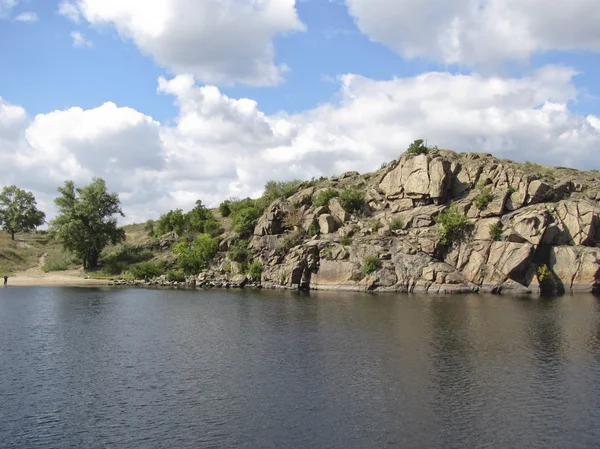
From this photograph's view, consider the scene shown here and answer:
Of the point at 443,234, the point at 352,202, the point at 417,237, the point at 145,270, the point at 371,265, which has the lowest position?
the point at 145,270

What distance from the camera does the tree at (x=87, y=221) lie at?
103m

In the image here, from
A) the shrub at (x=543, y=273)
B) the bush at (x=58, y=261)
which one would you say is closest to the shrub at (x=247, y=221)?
the bush at (x=58, y=261)

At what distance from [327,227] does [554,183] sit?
41.8 m

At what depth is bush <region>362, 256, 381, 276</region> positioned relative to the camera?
82000 millimetres

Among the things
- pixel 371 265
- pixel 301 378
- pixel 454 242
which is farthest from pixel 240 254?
pixel 301 378

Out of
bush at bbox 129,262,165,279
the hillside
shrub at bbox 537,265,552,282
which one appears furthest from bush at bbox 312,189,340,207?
shrub at bbox 537,265,552,282

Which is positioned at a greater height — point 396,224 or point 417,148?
point 417,148

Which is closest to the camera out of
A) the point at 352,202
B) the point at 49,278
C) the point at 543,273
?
the point at 543,273

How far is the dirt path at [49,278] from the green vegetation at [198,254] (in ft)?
49.5

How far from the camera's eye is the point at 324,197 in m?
98.6

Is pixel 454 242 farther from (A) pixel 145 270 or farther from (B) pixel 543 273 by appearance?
(A) pixel 145 270

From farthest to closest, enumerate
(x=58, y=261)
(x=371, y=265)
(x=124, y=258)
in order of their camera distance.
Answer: (x=124, y=258) < (x=58, y=261) < (x=371, y=265)

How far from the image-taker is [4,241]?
4680 inches

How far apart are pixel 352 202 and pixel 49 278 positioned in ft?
200
